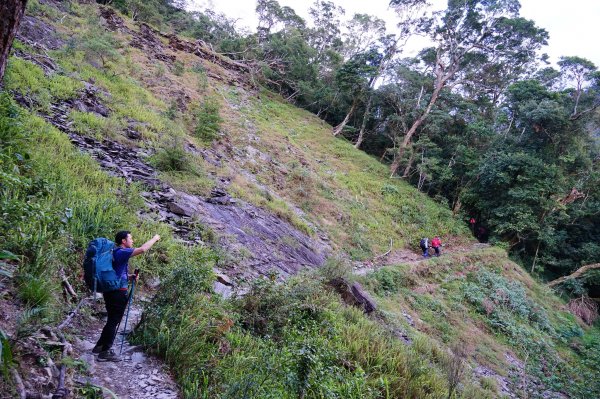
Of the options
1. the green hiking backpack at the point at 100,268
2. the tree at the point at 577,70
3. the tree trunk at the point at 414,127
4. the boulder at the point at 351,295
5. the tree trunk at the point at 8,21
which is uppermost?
A: the tree at the point at 577,70

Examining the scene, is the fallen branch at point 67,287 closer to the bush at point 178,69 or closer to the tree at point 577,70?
the bush at point 178,69

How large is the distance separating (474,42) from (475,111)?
5098mm

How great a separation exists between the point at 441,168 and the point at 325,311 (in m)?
20.6

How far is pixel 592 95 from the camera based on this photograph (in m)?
21.9

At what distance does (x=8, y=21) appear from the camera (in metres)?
2.40

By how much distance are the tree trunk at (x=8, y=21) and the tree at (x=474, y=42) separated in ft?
79.2

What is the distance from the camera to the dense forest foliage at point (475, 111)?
69.3 feet

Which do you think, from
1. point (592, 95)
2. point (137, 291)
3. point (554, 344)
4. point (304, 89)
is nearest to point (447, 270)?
point (554, 344)

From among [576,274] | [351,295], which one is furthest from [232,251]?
[576,274]

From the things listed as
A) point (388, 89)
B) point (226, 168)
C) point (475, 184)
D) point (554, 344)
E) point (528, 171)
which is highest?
point (388, 89)

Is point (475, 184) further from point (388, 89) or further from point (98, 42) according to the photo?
point (98, 42)

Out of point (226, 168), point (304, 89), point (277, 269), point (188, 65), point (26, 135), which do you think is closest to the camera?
point (26, 135)

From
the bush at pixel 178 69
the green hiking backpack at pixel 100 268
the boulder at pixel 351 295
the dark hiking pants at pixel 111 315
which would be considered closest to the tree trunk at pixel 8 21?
the green hiking backpack at pixel 100 268

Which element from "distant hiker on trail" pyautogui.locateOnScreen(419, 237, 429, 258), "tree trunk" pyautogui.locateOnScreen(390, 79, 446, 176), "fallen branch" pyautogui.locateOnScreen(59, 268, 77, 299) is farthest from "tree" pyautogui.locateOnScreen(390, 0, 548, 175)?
"fallen branch" pyautogui.locateOnScreen(59, 268, 77, 299)
